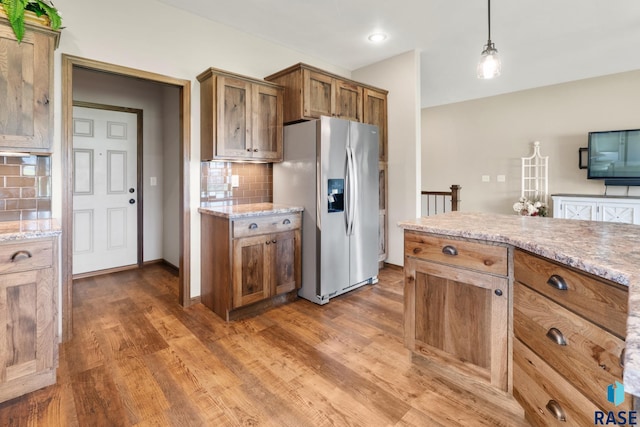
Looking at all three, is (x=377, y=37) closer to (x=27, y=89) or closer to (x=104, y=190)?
(x=27, y=89)

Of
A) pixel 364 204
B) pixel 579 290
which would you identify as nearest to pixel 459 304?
pixel 579 290

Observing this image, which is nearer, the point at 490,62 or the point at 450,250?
the point at 450,250

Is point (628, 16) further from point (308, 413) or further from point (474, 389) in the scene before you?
point (308, 413)

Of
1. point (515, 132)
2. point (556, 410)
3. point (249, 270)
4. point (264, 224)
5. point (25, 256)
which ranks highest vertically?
point (515, 132)

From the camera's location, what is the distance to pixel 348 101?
3752 mm

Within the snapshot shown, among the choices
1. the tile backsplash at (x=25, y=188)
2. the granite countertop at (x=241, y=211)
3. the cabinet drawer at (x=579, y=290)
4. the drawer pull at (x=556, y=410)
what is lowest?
the drawer pull at (x=556, y=410)

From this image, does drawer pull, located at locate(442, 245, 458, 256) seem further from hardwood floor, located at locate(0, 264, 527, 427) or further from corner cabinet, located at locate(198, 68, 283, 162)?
corner cabinet, located at locate(198, 68, 283, 162)

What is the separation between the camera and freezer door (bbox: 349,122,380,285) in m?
3.37

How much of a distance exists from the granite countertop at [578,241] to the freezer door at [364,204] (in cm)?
118

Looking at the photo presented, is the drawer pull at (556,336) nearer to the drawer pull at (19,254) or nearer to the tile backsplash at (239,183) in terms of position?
the drawer pull at (19,254)

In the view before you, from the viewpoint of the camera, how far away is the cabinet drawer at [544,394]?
1.13m

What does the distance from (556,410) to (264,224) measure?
7.42 ft

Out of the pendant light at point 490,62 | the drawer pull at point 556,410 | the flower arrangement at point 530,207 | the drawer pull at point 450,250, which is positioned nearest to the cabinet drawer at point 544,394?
the drawer pull at point 556,410

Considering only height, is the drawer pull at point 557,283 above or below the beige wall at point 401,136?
below
